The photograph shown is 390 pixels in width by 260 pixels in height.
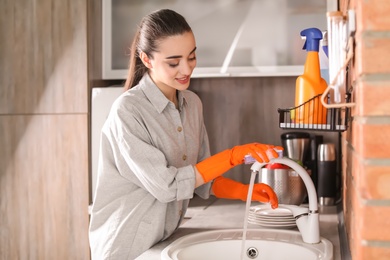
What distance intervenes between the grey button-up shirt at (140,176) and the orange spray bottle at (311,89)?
365 mm

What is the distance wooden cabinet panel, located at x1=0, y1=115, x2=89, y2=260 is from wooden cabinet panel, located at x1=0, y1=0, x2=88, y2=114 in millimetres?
81

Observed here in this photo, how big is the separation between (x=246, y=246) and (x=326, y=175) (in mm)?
832

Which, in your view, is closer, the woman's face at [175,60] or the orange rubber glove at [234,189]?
the woman's face at [175,60]

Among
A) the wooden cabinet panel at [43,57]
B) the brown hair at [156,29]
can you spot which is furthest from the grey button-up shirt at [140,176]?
the wooden cabinet panel at [43,57]

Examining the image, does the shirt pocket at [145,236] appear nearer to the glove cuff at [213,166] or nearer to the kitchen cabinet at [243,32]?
the glove cuff at [213,166]

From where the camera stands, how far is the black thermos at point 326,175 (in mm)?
2406

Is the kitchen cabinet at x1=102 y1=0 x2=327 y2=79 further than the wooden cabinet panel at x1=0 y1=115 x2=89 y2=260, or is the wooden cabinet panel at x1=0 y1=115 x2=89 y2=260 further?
the wooden cabinet panel at x1=0 y1=115 x2=89 y2=260

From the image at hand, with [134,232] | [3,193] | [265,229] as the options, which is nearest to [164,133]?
[134,232]

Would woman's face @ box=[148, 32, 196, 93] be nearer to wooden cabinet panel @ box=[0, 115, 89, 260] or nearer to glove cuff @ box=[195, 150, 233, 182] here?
glove cuff @ box=[195, 150, 233, 182]

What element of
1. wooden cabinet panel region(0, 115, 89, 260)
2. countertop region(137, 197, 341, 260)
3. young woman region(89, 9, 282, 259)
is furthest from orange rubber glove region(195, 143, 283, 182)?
wooden cabinet panel region(0, 115, 89, 260)

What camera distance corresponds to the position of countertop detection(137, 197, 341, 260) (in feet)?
5.44

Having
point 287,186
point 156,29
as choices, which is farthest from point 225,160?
point 287,186

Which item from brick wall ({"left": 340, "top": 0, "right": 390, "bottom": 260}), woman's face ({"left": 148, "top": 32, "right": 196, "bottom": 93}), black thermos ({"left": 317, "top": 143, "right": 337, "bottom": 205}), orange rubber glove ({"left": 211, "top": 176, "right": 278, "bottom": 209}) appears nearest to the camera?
brick wall ({"left": 340, "top": 0, "right": 390, "bottom": 260})

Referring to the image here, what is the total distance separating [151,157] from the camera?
1.66 m
